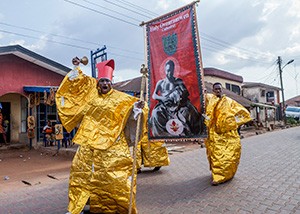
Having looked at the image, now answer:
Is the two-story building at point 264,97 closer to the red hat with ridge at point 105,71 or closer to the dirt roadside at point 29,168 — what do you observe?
the dirt roadside at point 29,168

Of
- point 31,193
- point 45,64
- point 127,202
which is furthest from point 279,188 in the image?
point 45,64

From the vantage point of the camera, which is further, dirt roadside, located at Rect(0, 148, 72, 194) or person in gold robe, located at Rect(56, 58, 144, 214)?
dirt roadside, located at Rect(0, 148, 72, 194)

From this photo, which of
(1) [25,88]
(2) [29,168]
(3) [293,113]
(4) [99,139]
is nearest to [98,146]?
(4) [99,139]

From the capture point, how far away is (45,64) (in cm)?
1067

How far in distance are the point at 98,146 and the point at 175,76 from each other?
2093 millimetres

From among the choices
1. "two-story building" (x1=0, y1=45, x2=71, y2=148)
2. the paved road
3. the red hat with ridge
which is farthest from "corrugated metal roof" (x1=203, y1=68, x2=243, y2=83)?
the red hat with ridge

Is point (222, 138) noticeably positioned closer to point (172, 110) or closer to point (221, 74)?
point (172, 110)

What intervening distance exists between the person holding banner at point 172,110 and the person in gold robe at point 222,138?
0.37m

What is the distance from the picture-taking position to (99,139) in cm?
324

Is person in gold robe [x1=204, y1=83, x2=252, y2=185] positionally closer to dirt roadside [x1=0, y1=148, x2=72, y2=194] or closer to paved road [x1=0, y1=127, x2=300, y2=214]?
paved road [x1=0, y1=127, x2=300, y2=214]

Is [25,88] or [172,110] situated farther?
[25,88]

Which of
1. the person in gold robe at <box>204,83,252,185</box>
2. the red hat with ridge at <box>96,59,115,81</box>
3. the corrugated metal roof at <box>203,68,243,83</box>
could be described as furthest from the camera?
the corrugated metal roof at <box>203,68,243,83</box>

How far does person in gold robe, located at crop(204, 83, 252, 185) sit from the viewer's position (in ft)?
15.4

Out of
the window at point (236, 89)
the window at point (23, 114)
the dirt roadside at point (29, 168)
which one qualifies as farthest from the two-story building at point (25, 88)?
the window at point (236, 89)
